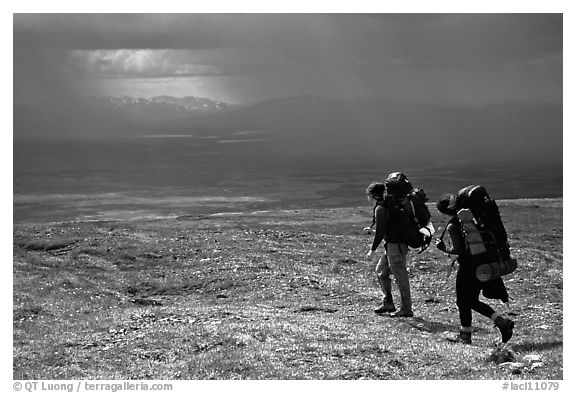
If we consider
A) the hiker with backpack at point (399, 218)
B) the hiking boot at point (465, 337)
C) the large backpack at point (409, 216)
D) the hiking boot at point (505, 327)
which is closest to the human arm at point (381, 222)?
the hiker with backpack at point (399, 218)

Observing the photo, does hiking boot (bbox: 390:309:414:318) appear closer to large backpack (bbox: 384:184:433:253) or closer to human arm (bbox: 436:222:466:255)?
large backpack (bbox: 384:184:433:253)

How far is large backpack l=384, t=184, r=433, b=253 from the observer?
21.9 m

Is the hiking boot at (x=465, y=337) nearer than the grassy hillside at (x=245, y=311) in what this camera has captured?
No

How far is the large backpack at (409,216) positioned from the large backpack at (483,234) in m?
3.69

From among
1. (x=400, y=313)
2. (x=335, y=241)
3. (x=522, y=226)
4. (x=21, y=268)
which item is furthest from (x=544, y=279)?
(x=522, y=226)

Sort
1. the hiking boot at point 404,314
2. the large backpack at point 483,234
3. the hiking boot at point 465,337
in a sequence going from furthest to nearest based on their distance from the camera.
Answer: the hiking boot at point 404,314, the hiking boot at point 465,337, the large backpack at point 483,234

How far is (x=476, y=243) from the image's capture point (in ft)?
58.7

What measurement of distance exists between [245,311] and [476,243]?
10526 millimetres

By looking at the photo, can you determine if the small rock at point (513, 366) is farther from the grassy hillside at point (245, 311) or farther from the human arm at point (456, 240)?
the human arm at point (456, 240)

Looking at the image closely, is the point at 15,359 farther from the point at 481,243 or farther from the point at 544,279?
the point at 544,279

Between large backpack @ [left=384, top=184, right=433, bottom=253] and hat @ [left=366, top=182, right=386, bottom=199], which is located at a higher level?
hat @ [left=366, top=182, right=386, bottom=199]

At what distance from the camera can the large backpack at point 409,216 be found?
→ 2186 cm

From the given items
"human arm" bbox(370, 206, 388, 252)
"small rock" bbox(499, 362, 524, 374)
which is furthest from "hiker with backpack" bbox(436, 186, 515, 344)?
"human arm" bbox(370, 206, 388, 252)

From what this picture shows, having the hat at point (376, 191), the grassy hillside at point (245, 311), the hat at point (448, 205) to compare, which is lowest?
the grassy hillside at point (245, 311)
